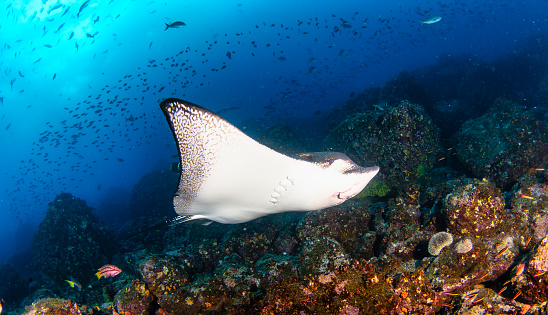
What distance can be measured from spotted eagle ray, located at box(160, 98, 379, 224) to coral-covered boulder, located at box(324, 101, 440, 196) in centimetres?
370

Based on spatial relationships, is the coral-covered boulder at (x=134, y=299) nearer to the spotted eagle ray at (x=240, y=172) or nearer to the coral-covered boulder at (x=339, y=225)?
the spotted eagle ray at (x=240, y=172)

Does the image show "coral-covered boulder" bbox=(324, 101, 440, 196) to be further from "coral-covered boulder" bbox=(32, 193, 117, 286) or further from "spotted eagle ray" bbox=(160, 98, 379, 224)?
"coral-covered boulder" bbox=(32, 193, 117, 286)

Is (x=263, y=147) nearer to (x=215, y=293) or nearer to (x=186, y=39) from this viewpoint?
(x=215, y=293)

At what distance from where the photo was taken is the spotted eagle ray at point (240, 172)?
207 cm

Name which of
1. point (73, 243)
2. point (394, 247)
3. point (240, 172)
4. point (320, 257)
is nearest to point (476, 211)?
point (394, 247)

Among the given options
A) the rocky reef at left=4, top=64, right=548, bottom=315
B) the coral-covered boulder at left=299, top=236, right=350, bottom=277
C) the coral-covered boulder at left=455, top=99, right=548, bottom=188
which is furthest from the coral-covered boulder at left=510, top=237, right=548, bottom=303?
the coral-covered boulder at left=455, top=99, right=548, bottom=188

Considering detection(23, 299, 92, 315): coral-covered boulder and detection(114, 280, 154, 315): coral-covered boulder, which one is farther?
detection(114, 280, 154, 315): coral-covered boulder

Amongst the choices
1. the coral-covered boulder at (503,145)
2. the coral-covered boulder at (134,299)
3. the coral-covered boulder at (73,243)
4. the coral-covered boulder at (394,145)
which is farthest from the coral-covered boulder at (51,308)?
the coral-covered boulder at (503,145)

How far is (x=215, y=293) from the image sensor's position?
3180 millimetres

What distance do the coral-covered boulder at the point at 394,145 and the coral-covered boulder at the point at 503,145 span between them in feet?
2.69

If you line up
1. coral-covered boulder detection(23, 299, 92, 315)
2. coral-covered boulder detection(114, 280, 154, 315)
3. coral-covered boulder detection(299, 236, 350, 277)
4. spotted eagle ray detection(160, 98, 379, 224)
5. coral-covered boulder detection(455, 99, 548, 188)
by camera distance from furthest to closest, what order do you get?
coral-covered boulder detection(455, 99, 548, 188)
coral-covered boulder detection(114, 280, 154, 315)
coral-covered boulder detection(23, 299, 92, 315)
coral-covered boulder detection(299, 236, 350, 277)
spotted eagle ray detection(160, 98, 379, 224)

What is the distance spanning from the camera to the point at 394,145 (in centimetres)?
609

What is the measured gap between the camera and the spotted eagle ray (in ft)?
6.79

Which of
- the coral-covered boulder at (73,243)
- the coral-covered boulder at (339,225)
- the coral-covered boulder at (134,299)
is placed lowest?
the coral-covered boulder at (73,243)
